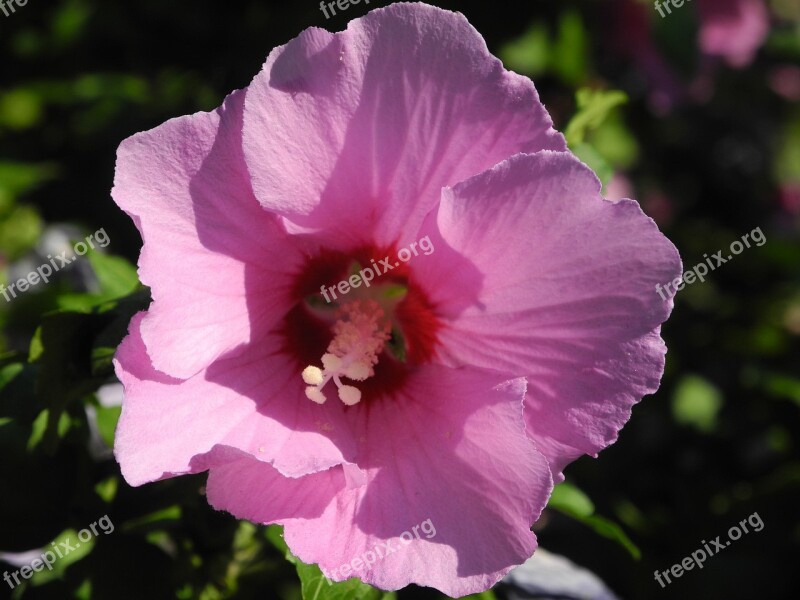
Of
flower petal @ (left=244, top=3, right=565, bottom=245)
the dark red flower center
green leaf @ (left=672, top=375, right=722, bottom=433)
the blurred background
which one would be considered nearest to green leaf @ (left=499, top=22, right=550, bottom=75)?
Result: the blurred background

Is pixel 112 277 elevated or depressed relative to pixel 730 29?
elevated

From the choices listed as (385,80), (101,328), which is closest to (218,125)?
(385,80)

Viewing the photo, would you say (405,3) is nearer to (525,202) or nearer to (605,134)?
(525,202)

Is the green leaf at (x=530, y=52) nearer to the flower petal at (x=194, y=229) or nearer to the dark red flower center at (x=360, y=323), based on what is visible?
the dark red flower center at (x=360, y=323)

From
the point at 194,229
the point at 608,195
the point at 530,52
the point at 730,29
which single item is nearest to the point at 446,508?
the point at 194,229

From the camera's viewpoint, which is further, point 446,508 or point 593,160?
point 593,160

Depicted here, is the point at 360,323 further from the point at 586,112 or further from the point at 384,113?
the point at 586,112

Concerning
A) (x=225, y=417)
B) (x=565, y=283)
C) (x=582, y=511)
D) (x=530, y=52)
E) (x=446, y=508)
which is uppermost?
(x=565, y=283)
